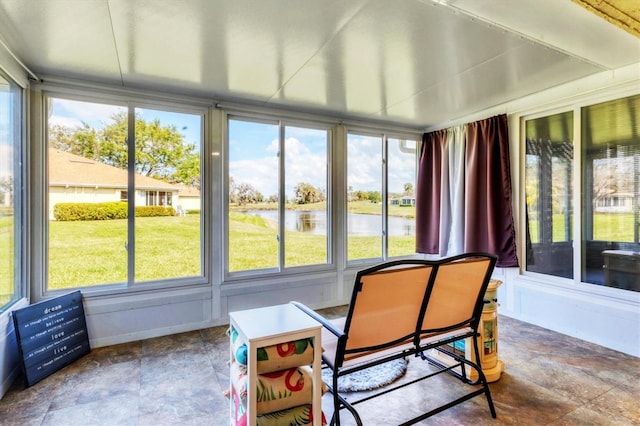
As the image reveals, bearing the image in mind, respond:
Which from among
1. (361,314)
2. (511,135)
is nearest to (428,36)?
(361,314)

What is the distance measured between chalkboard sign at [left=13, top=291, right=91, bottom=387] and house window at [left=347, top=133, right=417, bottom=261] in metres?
3.05

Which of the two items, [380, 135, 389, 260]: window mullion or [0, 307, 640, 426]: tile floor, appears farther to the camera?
[380, 135, 389, 260]: window mullion

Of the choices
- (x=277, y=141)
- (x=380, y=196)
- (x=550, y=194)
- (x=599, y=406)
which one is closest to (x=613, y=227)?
(x=550, y=194)

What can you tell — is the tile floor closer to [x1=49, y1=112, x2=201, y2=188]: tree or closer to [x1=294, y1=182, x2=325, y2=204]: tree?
[x1=49, y1=112, x2=201, y2=188]: tree

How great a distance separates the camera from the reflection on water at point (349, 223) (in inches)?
159

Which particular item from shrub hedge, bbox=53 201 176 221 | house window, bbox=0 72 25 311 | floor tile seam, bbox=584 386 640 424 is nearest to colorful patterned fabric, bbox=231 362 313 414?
floor tile seam, bbox=584 386 640 424

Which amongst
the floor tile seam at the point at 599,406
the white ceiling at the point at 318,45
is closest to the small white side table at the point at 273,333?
→ the white ceiling at the point at 318,45

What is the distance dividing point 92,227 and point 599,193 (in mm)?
4925

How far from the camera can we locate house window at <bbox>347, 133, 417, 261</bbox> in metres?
4.49

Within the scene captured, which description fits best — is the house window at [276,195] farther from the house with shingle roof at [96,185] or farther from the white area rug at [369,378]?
the white area rug at [369,378]

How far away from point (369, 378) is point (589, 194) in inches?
110

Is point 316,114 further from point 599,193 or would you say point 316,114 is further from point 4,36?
point 599,193

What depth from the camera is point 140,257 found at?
3.29 metres

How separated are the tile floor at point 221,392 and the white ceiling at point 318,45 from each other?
2502 millimetres
